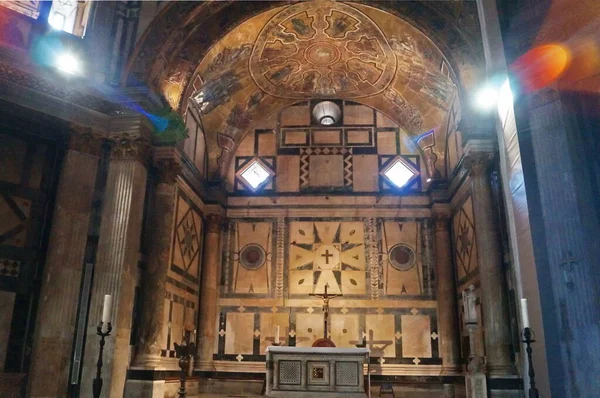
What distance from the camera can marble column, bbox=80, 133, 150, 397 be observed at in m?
9.70

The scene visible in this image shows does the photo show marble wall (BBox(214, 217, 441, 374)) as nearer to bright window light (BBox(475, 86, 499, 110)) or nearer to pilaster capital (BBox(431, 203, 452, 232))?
pilaster capital (BBox(431, 203, 452, 232))

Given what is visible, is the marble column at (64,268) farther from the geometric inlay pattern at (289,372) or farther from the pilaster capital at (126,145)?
the geometric inlay pattern at (289,372)

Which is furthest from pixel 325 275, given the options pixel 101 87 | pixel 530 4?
pixel 530 4

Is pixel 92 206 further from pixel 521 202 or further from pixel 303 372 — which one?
pixel 521 202

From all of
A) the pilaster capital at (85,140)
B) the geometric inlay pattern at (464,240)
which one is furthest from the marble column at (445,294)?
the pilaster capital at (85,140)

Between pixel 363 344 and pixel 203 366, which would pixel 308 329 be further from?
pixel 203 366

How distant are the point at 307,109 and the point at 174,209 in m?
6.33

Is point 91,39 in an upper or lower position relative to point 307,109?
lower

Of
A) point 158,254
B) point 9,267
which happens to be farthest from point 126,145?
point 9,267

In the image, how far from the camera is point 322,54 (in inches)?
587

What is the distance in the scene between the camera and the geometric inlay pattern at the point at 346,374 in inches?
400

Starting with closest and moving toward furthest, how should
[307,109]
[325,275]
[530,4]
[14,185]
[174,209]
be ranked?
[530,4], [14,185], [174,209], [325,275], [307,109]

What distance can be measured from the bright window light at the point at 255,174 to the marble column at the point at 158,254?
429 cm

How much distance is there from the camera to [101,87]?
11.0 m
